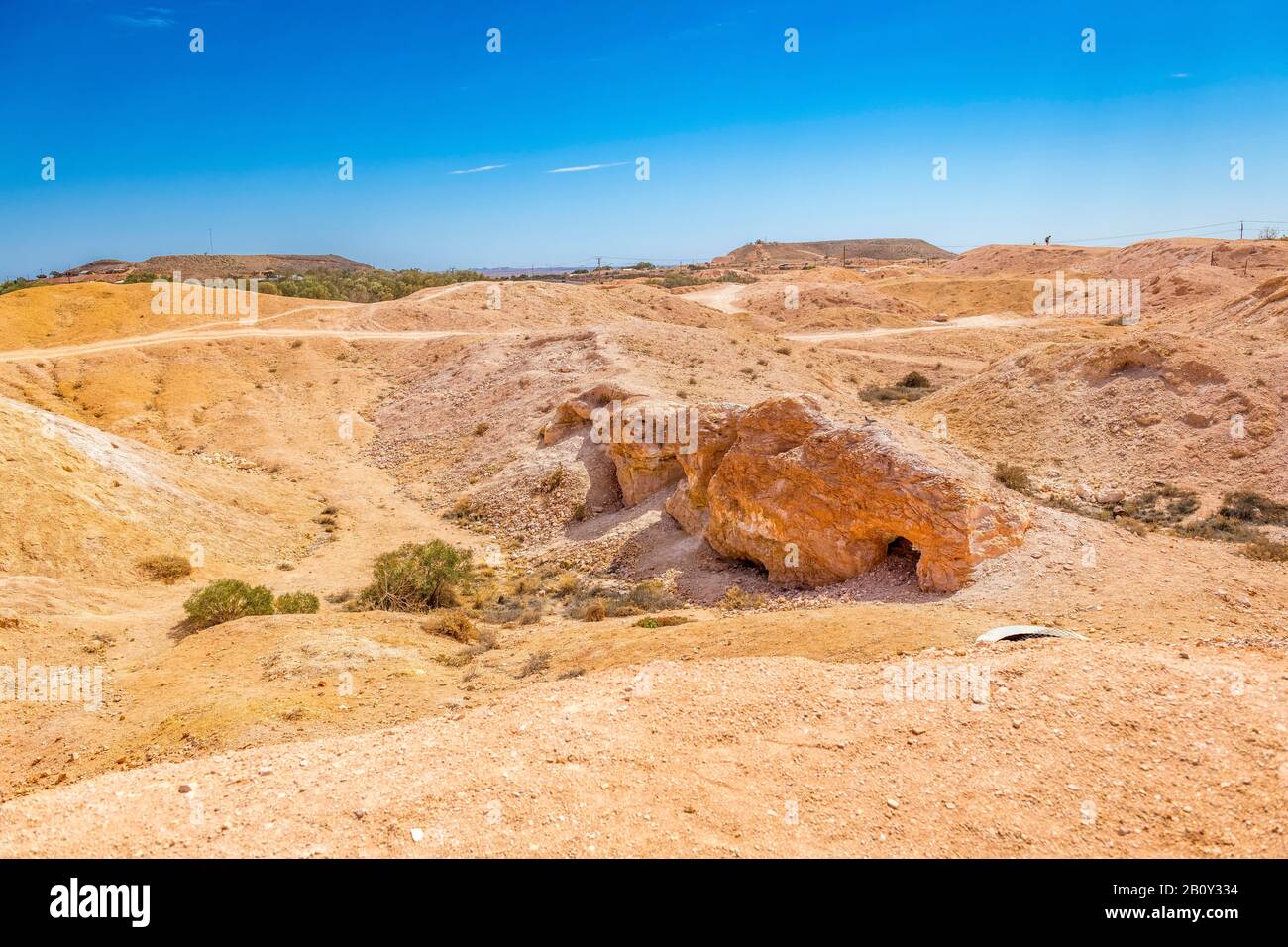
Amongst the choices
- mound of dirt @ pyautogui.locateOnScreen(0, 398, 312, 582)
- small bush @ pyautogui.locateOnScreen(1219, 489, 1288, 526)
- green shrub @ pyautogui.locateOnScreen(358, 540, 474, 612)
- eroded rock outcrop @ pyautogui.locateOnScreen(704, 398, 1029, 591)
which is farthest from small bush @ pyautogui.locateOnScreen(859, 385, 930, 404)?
mound of dirt @ pyautogui.locateOnScreen(0, 398, 312, 582)

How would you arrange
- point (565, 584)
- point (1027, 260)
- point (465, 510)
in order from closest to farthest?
point (565, 584), point (465, 510), point (1027, 260)

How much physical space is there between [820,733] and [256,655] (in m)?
7.42

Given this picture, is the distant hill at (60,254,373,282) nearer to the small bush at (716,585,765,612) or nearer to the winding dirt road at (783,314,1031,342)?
the winding dirt road at (783,314,1031,342)

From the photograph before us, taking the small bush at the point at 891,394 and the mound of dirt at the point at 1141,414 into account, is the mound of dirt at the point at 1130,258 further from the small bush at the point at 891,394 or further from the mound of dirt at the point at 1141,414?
the mound of dirt at the point at 1141,414

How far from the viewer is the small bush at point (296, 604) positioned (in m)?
12.3

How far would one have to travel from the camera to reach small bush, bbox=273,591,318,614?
40.3 ft

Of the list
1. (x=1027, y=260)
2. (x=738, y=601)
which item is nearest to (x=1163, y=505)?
(x=738, y=601)

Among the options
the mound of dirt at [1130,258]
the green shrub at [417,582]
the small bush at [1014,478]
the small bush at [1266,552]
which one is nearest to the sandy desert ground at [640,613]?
the small bush at [1266,552]

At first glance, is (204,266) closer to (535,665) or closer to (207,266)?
(207,266)

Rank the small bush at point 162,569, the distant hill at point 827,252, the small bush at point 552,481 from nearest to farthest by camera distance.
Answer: the small bush at point 162,569, the small bush at point 552,481, the distant hill at point 827,252

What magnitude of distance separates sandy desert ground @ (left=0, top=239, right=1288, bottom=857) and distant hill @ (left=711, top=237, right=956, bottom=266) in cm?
6341

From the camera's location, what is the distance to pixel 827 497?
1228 cm
